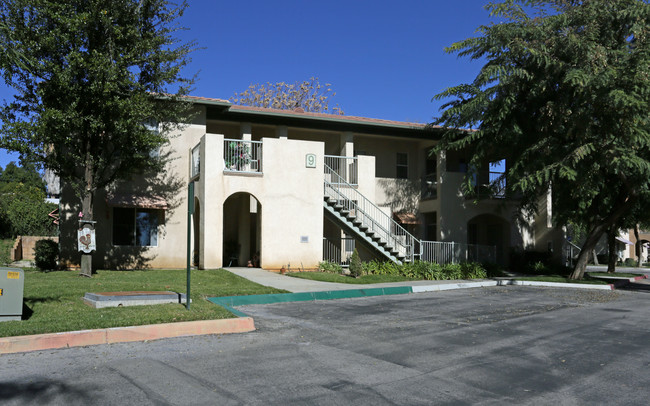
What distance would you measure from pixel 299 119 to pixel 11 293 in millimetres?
15125

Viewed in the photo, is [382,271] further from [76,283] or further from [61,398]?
[61,398]

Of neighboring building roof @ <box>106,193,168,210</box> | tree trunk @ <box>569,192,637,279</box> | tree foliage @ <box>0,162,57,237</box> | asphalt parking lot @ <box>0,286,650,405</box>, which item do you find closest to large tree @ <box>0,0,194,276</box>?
neighboring building roof @ <box>106,193,168,210</box>

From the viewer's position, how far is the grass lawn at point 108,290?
→ 26.5 feet

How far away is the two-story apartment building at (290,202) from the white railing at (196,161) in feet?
0.25

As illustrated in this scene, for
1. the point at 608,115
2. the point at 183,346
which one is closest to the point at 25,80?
the point at 183,346

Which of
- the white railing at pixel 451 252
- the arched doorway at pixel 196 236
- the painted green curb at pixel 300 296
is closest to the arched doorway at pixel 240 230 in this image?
the arched doorway at pixel 196 236

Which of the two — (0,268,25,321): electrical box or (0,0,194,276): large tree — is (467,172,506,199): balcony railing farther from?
(0,268,25,321): electrical box

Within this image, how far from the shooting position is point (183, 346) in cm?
754

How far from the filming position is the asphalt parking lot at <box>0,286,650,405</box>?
5.25 meters

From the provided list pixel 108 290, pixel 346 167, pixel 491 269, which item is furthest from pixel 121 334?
pixel 491 269

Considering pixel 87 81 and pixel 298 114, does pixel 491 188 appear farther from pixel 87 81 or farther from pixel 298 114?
pixel 87 81

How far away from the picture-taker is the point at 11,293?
27.2 ft

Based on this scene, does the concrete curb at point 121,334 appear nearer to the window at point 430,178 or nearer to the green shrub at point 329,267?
the green shrub at point 329,267

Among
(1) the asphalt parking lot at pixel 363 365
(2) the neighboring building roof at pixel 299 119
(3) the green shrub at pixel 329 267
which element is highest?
(2) the neighboring building roof at pixel 299 119
